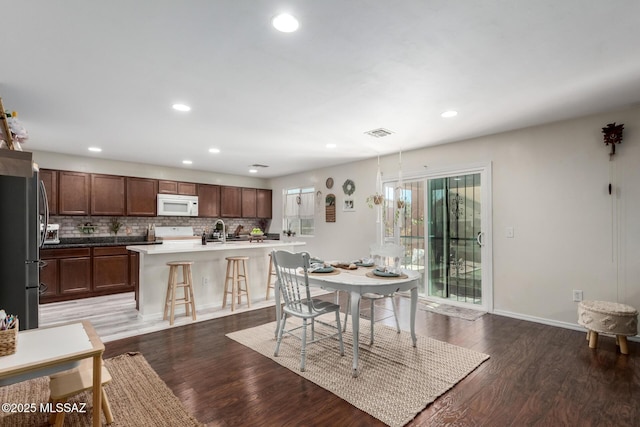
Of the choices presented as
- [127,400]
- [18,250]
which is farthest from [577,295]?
[18,250]

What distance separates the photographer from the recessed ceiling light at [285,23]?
1802mm

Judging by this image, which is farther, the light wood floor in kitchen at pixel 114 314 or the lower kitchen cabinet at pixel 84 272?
the lower kitchen cabinet at pixel 84 272

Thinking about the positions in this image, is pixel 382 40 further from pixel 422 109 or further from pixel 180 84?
pixel 180 84

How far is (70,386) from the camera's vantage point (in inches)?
68.9

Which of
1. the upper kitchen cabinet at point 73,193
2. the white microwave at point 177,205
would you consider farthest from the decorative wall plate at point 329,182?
the upper kitchen cabinet at point 73,193

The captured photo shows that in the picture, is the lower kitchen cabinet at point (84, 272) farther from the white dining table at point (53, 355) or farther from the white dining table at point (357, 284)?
the white dining table at point (357, 284)

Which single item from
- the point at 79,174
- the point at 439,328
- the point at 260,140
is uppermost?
the point at 260,140

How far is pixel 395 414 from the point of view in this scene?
1.98 meters

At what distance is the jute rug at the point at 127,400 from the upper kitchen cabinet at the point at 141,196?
3953 millimetres

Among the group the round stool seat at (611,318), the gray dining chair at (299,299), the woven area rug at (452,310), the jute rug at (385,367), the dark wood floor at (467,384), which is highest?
the gray dining chair at (299,299)

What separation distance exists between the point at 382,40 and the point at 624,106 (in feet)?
9.76

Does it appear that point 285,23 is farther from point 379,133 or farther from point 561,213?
point 561,213

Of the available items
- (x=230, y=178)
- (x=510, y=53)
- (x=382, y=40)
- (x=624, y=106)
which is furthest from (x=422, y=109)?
(x=230, y=178)

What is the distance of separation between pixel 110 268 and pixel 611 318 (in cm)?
678
